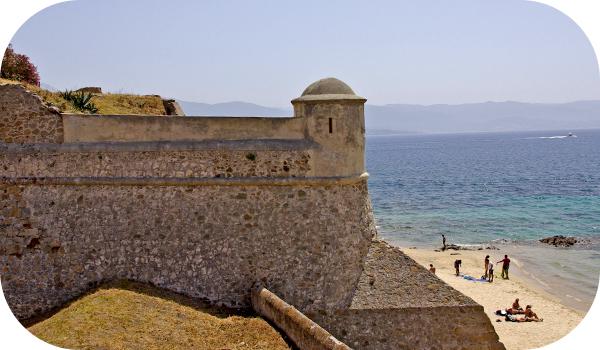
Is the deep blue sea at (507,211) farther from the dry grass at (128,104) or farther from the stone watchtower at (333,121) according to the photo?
the dry grass at (128,104)

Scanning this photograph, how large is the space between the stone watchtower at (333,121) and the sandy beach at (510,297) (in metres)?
11.7

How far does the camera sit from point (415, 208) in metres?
59.0

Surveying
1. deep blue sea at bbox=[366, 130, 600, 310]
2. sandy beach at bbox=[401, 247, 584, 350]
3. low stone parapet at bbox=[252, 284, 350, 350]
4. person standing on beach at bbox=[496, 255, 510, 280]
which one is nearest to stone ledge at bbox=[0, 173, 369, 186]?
low stone parapet at bbox=[252, 284, 350, 350]

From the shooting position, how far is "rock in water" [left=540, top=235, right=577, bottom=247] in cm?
3981

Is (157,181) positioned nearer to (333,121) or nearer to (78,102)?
(333,121)

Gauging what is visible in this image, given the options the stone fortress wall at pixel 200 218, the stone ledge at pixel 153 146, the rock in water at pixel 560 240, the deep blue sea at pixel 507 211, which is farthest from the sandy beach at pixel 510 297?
the stone ledge at pixel 153 146

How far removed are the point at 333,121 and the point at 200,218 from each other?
12.6 feet

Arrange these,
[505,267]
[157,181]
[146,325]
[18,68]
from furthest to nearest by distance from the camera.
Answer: [505,267]
[18,68]
[157,181]
[146,325]

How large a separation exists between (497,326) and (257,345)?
15.2 metres

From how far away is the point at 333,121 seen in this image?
1364 centimetres

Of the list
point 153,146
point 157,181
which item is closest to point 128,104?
point 153,146

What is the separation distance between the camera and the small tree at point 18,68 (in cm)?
1794

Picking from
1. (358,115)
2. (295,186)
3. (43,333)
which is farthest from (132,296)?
(358,115)

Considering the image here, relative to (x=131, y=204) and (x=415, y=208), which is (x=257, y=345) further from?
(x=415, y=208)
